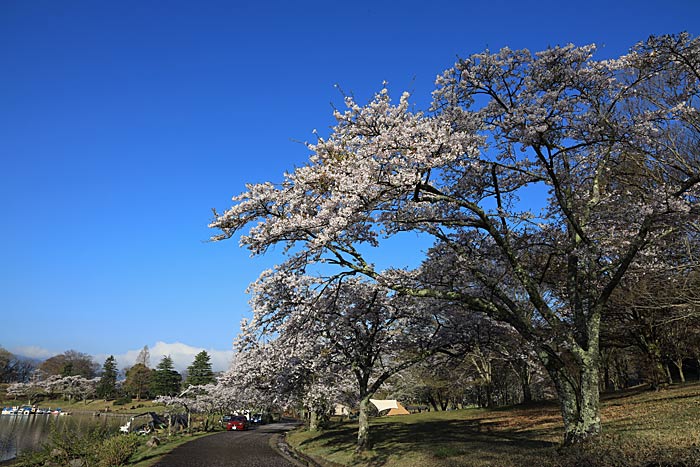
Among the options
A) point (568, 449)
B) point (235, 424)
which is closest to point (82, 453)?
point (568, 449)

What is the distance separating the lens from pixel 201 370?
75.4 metres

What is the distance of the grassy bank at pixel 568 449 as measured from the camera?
8.77m

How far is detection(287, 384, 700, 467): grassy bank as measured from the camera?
8.77 meters

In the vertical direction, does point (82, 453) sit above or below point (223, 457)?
above

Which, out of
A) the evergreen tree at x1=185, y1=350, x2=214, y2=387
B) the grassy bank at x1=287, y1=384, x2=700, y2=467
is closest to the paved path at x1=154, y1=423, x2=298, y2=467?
the grassy bank at x1=287, y1=384, x2=700, y2=467

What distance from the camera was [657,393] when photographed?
72.8 feet

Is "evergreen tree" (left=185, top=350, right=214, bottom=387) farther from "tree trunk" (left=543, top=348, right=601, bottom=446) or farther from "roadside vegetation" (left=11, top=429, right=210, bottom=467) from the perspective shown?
"tree trunk" (left=543, top=348, right=601, bottom=446)

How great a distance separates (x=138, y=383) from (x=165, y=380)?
62.1 ft

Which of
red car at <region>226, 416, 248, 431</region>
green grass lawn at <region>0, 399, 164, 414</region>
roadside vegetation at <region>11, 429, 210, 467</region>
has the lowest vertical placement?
red car at <region>226, 416, 248, 431</region>

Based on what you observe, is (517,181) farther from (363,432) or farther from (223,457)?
(223,457)

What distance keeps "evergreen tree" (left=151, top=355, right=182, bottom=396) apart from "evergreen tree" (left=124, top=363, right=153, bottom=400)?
502 inches

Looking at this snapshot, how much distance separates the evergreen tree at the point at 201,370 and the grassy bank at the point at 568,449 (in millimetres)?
52559

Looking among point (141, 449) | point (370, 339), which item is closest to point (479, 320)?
point (370, 339)

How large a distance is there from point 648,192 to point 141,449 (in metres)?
27.5
